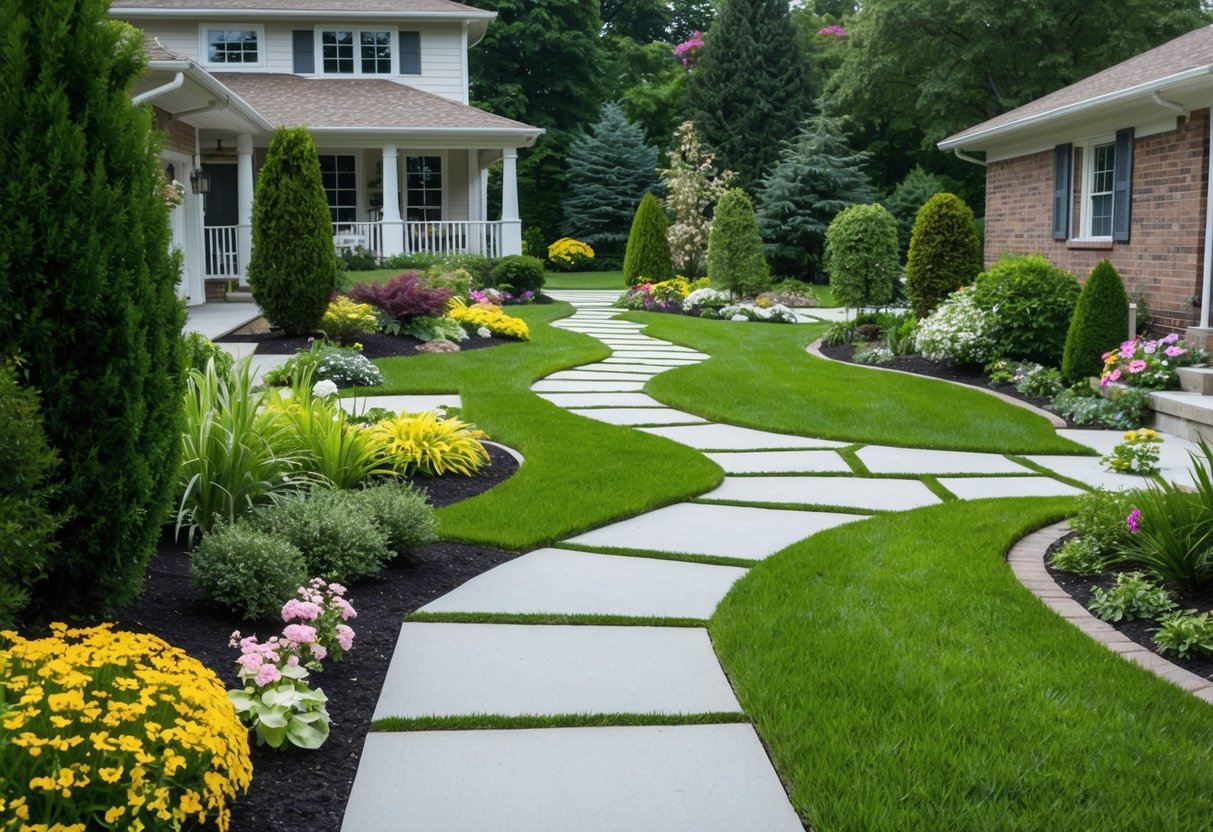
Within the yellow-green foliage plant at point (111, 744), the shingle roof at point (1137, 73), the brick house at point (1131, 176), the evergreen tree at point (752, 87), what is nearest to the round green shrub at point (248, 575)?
the yellow-green foliage plant at point (111, 744)

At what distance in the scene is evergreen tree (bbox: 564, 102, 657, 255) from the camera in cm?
3206

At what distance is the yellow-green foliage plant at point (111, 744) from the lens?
218 centimetres

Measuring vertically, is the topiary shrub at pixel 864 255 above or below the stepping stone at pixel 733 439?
above

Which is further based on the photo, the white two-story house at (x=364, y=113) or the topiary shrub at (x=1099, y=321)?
the white two-story house at (x=364, y=113)

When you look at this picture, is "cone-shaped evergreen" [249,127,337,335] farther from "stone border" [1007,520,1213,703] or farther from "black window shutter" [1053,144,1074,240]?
"stone border" [1007,520,1213,703]

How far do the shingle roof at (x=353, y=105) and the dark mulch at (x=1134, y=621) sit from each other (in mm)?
17575

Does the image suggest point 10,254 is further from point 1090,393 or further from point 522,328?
point 522,328

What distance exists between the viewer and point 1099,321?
959cm

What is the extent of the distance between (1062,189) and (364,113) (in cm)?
1280

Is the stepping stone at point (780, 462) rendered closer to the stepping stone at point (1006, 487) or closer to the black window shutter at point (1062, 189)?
the stepping stone at point (1006, 487)

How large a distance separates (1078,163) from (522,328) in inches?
253

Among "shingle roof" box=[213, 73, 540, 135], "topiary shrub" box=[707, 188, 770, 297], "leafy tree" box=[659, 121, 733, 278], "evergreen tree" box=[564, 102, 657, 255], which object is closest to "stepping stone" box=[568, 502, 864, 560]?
"topiary shrub" box=[707, 188, 770, 297]

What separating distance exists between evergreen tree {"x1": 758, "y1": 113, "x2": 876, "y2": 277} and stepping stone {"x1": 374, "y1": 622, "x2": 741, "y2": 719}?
925 inches

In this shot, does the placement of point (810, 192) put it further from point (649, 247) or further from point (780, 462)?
point (780, 462)
